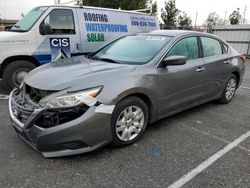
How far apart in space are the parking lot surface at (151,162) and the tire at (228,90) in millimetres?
1251

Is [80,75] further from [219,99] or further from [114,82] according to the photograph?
[219,99]

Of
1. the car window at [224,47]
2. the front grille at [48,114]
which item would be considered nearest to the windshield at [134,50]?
the front grille at [48,114]

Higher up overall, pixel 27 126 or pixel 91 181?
pixel 27 126

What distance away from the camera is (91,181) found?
247 centimetres

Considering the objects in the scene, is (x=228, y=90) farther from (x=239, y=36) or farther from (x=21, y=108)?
(x=239, y=36)

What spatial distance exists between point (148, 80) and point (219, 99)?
2532 millimetres

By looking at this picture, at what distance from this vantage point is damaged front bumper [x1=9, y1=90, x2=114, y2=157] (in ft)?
8.39

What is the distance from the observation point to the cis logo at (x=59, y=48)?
5673mm

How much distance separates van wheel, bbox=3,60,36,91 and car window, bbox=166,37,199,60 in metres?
3.49

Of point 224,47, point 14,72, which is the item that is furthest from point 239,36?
point 14,72

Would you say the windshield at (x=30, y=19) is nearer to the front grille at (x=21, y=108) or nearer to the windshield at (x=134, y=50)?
the windshield at (x=134, y=50)

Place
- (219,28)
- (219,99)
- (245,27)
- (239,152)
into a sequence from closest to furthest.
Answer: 1. (239,152)
2. (219,99)
3. (245,27)
4. (219,28)

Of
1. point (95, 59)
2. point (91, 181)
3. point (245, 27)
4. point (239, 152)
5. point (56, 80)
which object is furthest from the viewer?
point (245, 27)

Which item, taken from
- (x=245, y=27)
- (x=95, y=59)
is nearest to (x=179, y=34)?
(x=95, y=59)
